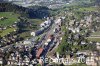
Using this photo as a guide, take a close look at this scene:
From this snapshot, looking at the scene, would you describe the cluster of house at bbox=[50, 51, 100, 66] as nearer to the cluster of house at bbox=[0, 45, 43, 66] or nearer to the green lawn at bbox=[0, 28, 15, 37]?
the cluster of house at bbox=[0, 45, 43, 66]

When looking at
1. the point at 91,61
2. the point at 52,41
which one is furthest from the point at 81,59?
the point at 52,41

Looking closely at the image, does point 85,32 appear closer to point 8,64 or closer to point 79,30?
point 79,30

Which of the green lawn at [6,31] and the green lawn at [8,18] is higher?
the green lawn at [8,18]

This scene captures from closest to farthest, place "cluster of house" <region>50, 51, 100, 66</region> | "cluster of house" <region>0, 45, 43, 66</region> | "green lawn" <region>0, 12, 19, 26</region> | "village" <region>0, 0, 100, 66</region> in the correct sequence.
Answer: "cluster of house" <region>50, 51, 100, 66</region>
"cluster of house" <region>0, 45, 43, 66</region>
"village" <region>0, 0, 100, 66</region>
"green lawn" <region>0, 12, 19, 26</region>

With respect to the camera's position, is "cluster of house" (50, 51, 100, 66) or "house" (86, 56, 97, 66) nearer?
"house" (86, 56, 97, 66)

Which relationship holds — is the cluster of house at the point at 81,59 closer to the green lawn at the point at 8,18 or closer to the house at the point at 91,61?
the house at the point at 91,61

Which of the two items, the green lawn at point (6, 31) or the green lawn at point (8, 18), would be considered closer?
the green lawn at point (6, 31)

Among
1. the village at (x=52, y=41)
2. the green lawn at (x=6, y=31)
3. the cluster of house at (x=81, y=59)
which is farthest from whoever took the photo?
the green lawn at (x=6, y=31)

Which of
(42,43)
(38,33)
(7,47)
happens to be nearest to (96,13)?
(38,33)

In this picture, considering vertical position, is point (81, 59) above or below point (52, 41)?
above

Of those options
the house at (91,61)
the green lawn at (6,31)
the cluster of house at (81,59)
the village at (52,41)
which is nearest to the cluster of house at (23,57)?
the village at (52,41)

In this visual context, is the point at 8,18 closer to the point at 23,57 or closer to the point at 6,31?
the point at 6,31

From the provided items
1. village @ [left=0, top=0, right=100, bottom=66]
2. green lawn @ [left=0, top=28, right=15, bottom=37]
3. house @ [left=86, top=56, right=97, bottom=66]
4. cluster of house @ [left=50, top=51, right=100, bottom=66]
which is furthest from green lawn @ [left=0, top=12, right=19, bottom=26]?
house @ [left=86, top=56, right=97, bottom=66]
